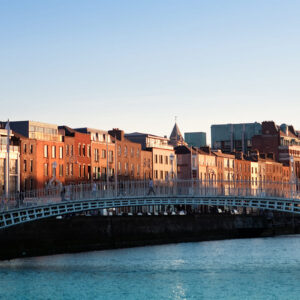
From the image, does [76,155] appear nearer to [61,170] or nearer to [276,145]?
[61,170]

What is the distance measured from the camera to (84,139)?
112 meters

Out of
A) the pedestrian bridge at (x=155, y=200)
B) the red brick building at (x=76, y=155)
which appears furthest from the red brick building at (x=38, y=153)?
the pedestrian bridge at (x=155, y=200)

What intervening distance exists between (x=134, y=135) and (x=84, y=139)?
24912 mm

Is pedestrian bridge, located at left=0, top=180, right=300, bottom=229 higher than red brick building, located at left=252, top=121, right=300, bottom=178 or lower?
lower

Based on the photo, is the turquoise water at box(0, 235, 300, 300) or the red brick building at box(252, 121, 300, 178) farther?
the red brick building at box(252, 121, 300, 178)

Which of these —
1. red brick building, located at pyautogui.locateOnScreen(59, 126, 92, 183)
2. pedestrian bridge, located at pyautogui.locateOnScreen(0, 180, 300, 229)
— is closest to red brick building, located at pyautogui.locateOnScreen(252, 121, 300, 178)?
red brick building, located at pyautogui.locateOnScreen(59, 126, 92, 183)

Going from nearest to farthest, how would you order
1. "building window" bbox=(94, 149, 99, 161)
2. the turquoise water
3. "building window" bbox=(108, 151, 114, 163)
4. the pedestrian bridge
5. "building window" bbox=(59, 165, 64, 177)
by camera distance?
the turquoise water
the pedestrian bridge
"building window" bbox=(59, 165, 64, 177)
"building window" bbox=(94, 149, 99, 161)
"building window" bbox=(108, 151, 114, 163)

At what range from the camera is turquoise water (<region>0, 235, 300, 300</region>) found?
54688 mm

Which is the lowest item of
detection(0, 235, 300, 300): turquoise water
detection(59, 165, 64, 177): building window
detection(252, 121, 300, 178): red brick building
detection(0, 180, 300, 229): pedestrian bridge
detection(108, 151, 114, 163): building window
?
detection(0, 235, 300, 300): turquoise water

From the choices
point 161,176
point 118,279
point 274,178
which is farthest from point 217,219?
point 274,178

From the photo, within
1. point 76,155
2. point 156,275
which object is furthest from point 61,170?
point 156,275

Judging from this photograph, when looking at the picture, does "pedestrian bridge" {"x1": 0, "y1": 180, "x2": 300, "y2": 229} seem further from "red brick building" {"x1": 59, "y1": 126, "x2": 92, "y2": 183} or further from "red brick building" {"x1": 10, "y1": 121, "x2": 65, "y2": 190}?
"red brick building" {"x1": 59, "y1": 126, "x2": 92, "y2": 183}

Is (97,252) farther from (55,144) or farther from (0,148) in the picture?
(55,144)

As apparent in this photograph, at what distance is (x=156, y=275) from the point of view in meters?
62.9
